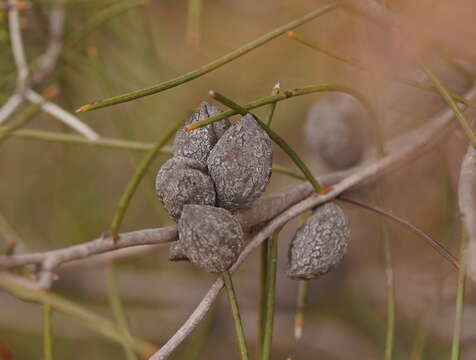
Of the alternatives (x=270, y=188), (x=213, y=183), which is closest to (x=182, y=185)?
(x=213, y=183)

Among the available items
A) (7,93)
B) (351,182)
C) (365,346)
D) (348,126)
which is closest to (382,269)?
(365,346)

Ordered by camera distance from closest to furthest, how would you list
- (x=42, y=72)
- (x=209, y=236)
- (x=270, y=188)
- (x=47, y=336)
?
(x=209, y=236) → (x=47, y=336) → (x=42, y=72) → (x=270, y=188)

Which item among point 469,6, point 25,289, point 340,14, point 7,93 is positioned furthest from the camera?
point 340,14

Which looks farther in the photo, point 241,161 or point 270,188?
point 270,188

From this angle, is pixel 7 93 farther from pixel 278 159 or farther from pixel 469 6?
pixel 469 6

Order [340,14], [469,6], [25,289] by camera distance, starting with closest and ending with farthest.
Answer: [25,289] → [469,6] → [340,14]

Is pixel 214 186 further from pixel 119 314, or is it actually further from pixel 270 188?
pixel 270 188

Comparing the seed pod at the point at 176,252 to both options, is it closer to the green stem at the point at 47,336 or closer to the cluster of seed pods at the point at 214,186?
the cluster of seed pods at the point at 214,186
